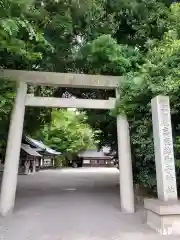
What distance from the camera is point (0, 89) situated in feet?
23.8

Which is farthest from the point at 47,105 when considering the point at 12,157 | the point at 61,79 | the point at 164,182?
the point at 164,182

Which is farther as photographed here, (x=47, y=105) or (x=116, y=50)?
(x=47, y=105)

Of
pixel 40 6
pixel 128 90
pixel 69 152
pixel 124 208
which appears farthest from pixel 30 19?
pixel 69 152

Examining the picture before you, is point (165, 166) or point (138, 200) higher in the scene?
point (165, 166)

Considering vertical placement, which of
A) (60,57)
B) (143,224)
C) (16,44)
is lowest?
(143,224)

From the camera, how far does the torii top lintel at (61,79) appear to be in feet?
25.4

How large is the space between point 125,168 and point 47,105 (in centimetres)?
268

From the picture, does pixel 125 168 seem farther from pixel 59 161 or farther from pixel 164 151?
pixel 59 161

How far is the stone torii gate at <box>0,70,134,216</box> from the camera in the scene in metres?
7.29

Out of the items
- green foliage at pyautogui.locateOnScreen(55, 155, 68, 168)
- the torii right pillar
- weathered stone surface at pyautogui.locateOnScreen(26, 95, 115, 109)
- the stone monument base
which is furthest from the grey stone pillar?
green foliage at pyautogui.locateOnScreen(55, 155, 68, 168)

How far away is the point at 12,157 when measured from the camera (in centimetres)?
736

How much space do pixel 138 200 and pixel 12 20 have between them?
20.9 feet

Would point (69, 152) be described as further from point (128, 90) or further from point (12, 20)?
point (12, 20)

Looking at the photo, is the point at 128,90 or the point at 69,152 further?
the point at 69,152
